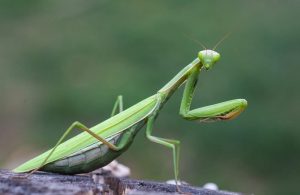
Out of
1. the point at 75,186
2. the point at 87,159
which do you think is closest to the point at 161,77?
the point at 87,159

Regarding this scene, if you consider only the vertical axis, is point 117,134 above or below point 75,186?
above

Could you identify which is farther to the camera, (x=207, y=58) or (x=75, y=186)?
(x=207, y=58)

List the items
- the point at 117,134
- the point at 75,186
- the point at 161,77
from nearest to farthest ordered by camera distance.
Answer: the point at 75,186
the point at 117,134
the point at 161,77

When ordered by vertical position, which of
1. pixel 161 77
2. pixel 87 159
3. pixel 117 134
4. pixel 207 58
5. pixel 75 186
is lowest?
pixel 75 186

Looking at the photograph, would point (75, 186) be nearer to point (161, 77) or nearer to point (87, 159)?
point (87, 159)

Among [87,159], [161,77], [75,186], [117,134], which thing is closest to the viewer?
[75,186]

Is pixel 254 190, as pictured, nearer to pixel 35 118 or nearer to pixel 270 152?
pixel 270 152

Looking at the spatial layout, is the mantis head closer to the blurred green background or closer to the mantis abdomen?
the mantis abdomen

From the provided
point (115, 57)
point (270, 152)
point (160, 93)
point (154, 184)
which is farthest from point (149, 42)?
point (154, 184)
